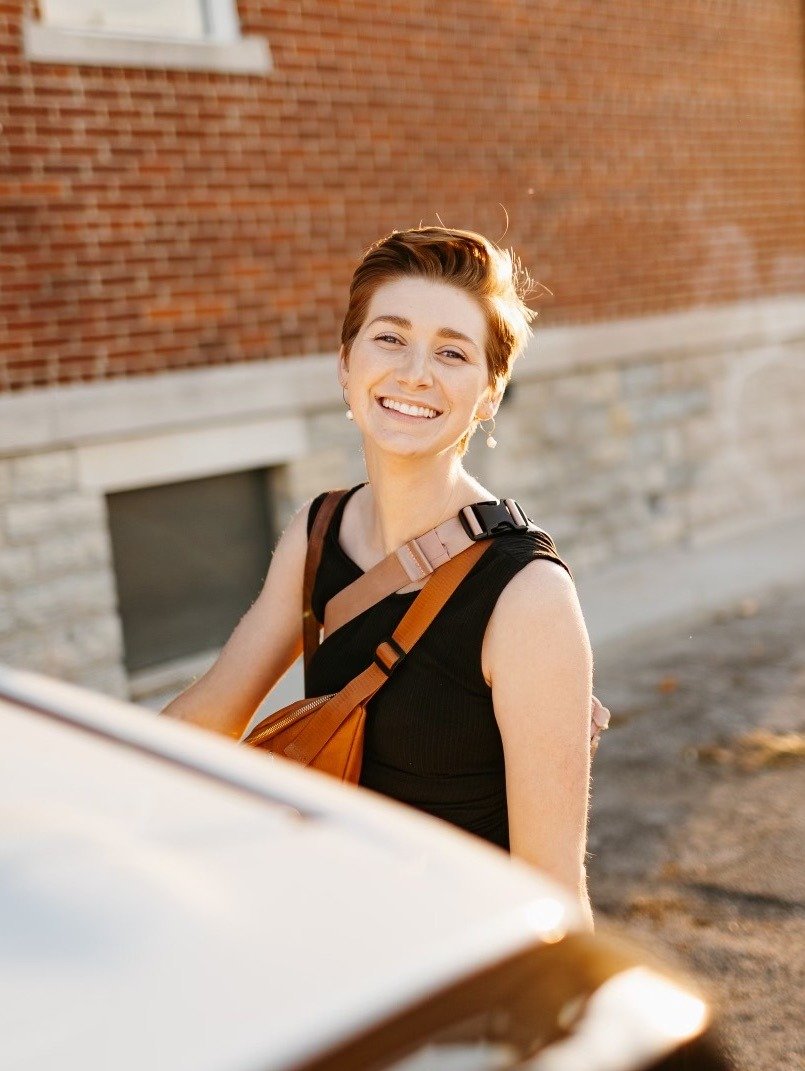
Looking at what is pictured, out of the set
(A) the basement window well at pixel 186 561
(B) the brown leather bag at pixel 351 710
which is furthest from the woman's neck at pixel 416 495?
(A) the basement window well at pixel 186 561

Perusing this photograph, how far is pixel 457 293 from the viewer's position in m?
2.60

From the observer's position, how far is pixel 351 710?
7.81ft

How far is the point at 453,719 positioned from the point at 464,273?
0.84 metres

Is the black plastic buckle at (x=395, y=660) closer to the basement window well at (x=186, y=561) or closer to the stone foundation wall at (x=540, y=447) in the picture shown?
the stone foundation wall at (x=540, y=447)

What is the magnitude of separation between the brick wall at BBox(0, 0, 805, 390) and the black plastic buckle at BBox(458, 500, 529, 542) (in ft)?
15.1

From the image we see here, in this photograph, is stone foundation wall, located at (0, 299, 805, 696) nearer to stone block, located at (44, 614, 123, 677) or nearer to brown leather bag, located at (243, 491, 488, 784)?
stone block, located at (44, 614, 123, 677)

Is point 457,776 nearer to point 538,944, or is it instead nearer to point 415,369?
point 415,369

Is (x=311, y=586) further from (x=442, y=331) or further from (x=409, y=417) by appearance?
(x=442, y=331)

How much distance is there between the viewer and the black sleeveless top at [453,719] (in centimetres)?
234

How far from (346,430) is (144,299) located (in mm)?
1631

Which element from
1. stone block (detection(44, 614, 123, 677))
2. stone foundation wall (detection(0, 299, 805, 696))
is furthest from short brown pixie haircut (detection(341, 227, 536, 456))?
stone block (detection(44, 614, 123, 677))

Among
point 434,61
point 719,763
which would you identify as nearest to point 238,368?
point 434,61

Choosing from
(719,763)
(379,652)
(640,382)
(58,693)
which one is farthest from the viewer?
(640,382)

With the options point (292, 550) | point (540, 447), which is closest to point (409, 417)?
point (292, 550)
